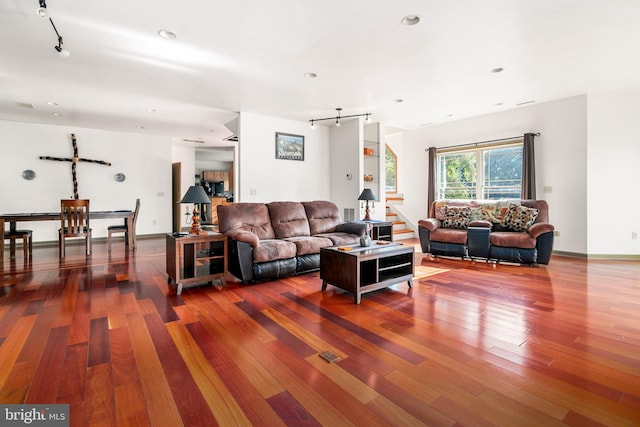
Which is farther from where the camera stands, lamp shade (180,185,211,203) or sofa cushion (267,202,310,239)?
sofa cushion (267,202,310,239)

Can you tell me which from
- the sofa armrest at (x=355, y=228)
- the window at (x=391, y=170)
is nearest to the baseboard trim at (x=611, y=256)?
the sofa armrest at (x=355, y=228)

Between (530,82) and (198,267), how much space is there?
5.12m

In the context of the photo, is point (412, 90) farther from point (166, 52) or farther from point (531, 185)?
point (166, 52)

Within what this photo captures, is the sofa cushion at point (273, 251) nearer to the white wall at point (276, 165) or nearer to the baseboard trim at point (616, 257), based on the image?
the white wall at point (276, 165)

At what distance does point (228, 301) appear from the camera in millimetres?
3059

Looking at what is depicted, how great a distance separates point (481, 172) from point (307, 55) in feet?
15.6

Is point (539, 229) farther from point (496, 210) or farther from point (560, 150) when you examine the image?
point (560, 150)

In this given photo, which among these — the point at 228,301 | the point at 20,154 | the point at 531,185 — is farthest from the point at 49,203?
the point at 531,185

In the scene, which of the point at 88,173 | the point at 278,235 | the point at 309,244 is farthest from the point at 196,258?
the point at 88,173

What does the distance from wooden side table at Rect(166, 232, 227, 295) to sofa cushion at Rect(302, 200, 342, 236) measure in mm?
1589

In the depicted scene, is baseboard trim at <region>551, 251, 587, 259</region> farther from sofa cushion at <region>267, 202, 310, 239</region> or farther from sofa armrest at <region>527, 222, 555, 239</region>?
sofa cushion at <region>267, 202, 310, 239</region>

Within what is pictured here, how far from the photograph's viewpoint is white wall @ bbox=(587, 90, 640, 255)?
4934 millimetres

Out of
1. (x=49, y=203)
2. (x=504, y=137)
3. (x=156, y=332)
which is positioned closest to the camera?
(x=156, y=332)

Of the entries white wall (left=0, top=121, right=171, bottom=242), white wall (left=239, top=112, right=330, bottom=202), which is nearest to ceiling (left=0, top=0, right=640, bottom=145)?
white wall (left=239, top=112, right=330, bottom=202)
